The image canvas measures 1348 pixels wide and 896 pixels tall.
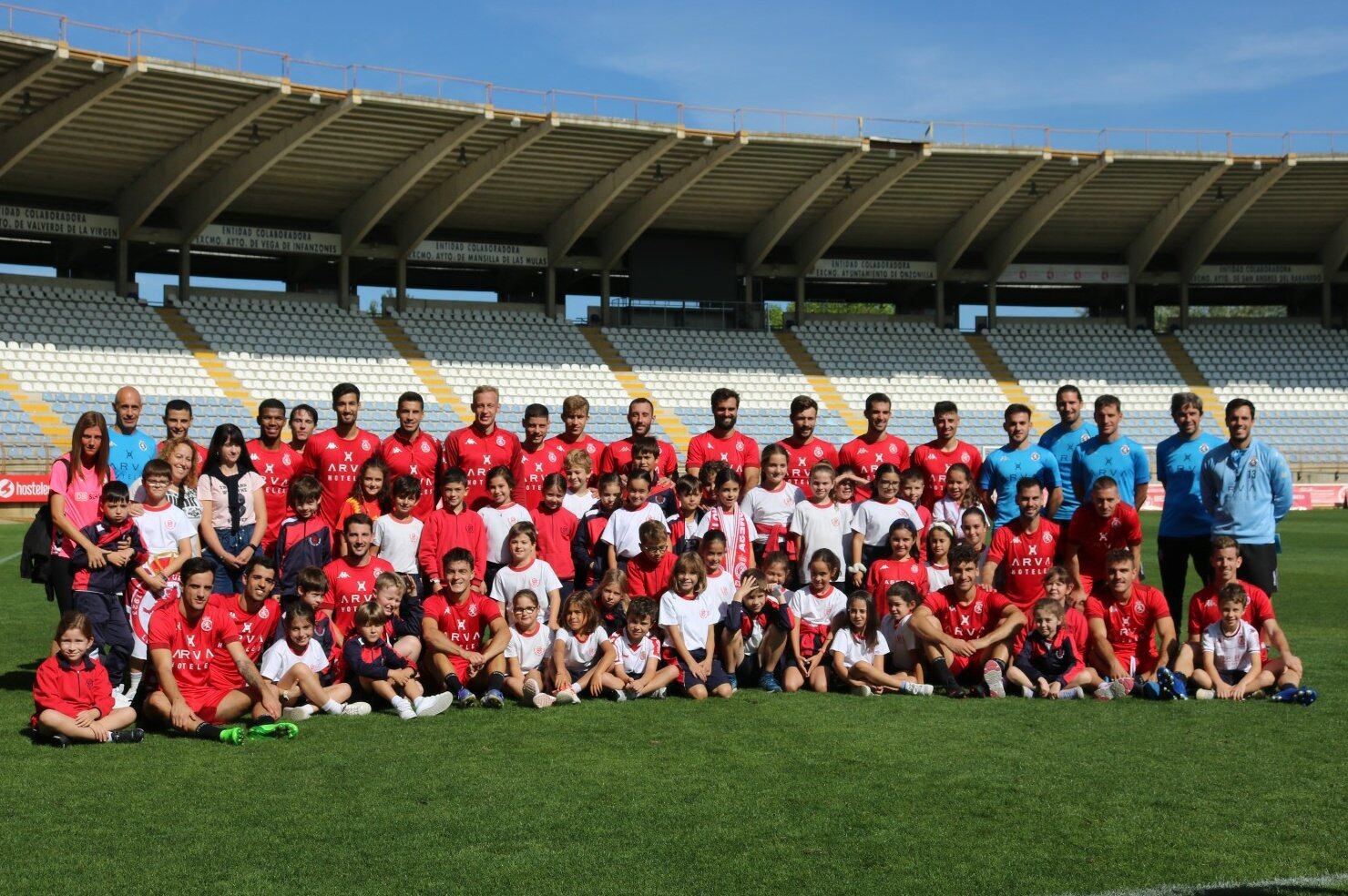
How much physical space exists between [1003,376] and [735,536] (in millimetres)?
28017

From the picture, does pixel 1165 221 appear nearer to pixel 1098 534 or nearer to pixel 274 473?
pixel 1098 534

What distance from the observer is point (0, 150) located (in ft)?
79.8

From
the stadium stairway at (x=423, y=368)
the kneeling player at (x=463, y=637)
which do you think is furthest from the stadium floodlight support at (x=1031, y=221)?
the kneeling player at (x=463, y=637)

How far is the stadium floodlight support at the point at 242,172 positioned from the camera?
83.3 feet

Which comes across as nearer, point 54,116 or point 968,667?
point 968,667

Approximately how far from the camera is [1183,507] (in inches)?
341

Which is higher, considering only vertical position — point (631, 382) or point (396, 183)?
point (396, 183)

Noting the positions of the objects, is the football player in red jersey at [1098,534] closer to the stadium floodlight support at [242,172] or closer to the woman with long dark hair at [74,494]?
the woman with long dark hair at [74,494]

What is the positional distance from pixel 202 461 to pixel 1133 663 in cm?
611

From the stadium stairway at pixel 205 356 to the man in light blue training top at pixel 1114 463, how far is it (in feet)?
73.9

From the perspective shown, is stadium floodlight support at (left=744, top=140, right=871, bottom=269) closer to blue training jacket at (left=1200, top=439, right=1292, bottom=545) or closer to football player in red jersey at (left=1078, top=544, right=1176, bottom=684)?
blue training jacket at (left=1200, top=439, right=1292, bottom=545)

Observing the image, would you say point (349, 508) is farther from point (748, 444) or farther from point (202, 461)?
point (748, 444)

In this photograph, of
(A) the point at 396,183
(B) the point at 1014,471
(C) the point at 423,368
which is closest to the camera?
(B) the point at 1014,471

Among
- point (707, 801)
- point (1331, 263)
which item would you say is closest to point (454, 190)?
point (1331, 263)
